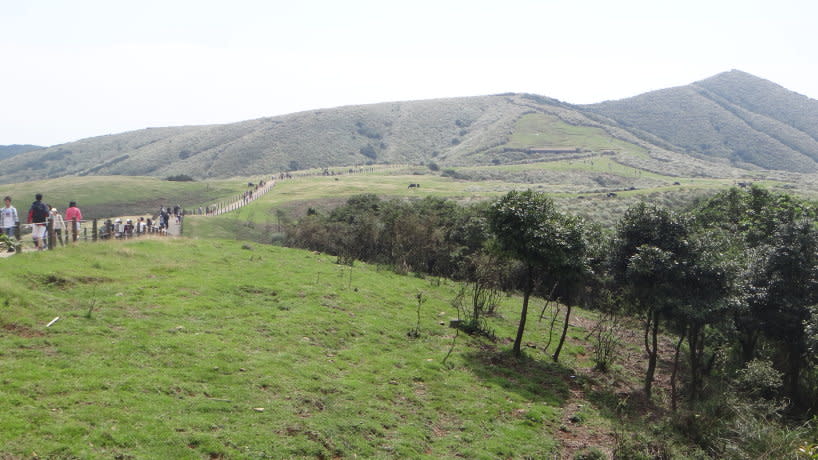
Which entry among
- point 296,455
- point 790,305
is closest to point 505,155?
point 790,305

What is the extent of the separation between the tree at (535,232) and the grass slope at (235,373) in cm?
454

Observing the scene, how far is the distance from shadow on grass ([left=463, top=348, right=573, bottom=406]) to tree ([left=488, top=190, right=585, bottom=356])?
3.06ft

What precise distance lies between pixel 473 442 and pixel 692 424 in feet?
24.1

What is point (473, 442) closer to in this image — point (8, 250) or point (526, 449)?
point (526, 449)

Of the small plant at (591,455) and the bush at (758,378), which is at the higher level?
the bush at (758,378)

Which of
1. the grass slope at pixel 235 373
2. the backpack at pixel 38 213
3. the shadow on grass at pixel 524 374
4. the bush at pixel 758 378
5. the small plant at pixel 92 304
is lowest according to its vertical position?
the shadow on grass at pixel 524 374

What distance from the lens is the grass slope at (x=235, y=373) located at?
1030 cm

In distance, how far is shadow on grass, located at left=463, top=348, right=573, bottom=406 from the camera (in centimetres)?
1819

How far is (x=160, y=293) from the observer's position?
64.5 feet

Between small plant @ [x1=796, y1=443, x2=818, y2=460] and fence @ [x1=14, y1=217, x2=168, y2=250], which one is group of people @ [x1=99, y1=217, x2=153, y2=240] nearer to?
fence @ [x1=14, y1=217, x2=168, y2=250]

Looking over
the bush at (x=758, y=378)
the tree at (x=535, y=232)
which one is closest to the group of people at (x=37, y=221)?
the tree at (x=535, y=232)

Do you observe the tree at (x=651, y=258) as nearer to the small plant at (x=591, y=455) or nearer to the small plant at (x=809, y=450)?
the small plant at (x=591, y=455)

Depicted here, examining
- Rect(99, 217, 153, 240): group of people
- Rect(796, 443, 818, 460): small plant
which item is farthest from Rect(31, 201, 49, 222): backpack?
Rect(796, 443, 818, 460): small plant

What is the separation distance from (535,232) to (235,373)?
12436 mm
